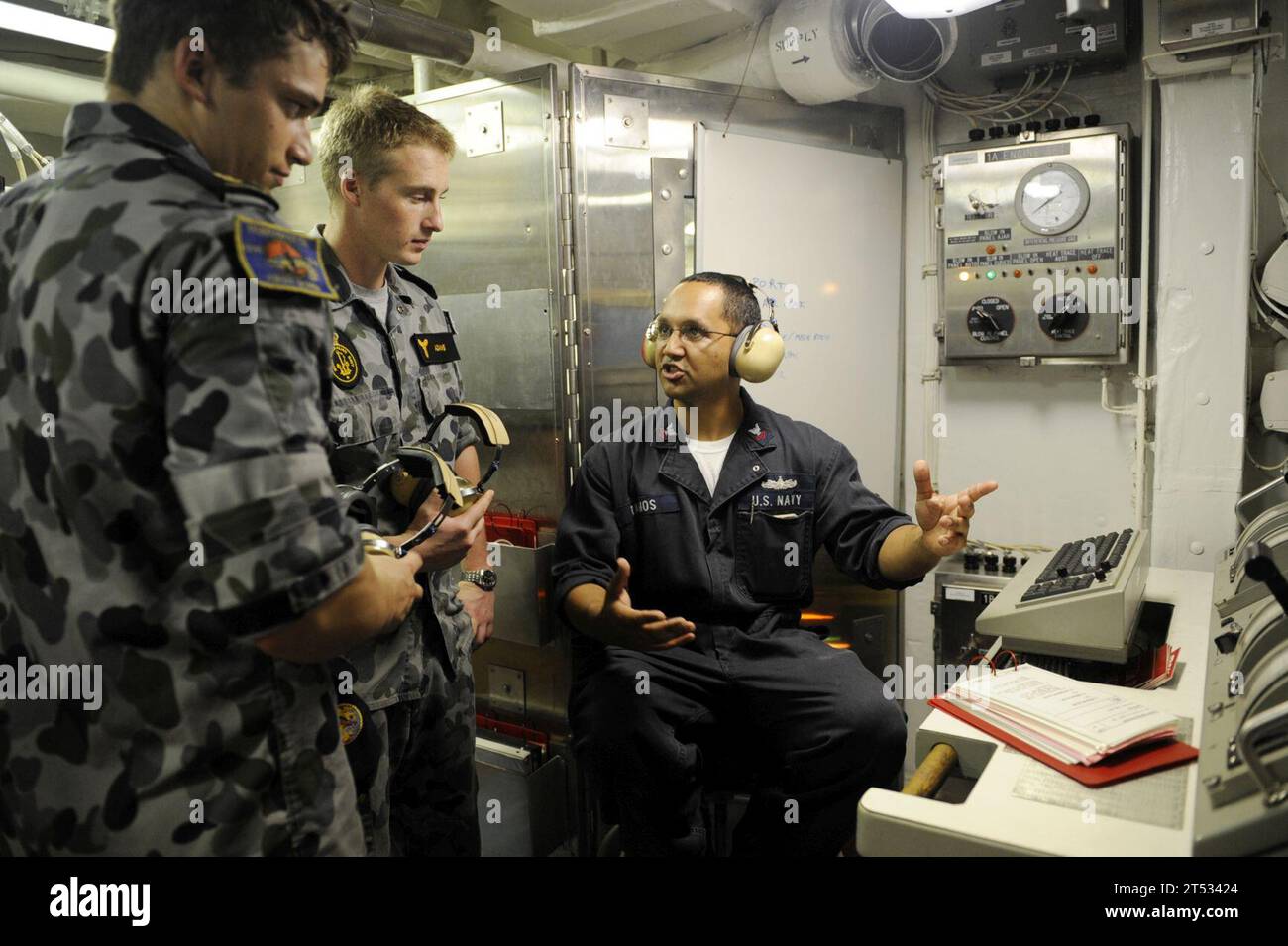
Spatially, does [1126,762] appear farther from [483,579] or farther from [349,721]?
[483,579]

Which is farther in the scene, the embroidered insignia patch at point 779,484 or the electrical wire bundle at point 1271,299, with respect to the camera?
the electrical wire bundle at point 1271,299

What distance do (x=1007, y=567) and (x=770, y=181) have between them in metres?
1.65

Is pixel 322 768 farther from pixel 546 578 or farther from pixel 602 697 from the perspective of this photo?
pixel 546 578

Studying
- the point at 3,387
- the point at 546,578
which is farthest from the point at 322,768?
the point at 546,578

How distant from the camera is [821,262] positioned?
3.20 m

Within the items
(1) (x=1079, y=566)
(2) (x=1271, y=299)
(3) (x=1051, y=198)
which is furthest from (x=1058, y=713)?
(3) (x=1051, y=198)

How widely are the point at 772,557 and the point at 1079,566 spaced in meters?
0.77

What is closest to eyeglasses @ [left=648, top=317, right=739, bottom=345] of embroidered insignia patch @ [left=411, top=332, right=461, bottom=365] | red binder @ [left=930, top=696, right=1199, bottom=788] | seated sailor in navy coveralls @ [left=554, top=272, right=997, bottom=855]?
seated sailor in navy coveralls @ [left=554, top=272, right=997, bottom=855]

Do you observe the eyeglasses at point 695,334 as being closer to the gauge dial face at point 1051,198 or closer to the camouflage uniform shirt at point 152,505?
the gauge dial face at point 1051,198

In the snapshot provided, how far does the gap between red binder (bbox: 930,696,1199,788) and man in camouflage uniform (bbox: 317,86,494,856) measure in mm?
1177

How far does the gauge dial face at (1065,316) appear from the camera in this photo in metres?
3.04

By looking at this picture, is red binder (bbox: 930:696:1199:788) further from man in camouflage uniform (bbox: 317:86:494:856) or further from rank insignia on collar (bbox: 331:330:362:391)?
rank insignia on collar (bbox: 331:330:362:391)

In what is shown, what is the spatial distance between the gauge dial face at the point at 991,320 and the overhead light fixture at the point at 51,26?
9.09 ft

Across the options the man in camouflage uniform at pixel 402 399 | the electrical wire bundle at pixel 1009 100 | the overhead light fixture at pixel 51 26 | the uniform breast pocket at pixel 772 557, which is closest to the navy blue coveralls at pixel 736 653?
the uniform breast pocket at pixel 772 557
